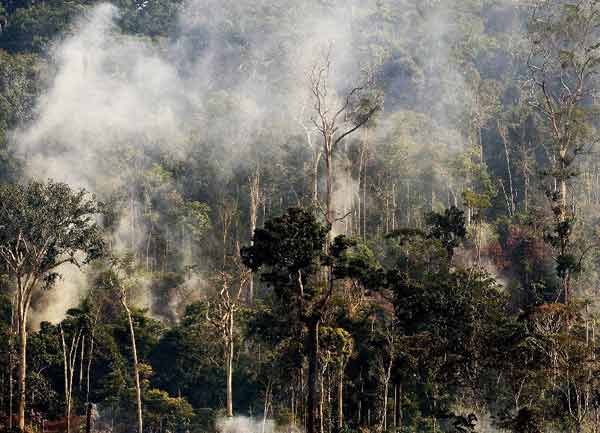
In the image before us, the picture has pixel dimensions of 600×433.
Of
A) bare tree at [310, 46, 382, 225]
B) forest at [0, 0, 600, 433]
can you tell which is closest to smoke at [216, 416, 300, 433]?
forest at [0, 0, 600, 433]

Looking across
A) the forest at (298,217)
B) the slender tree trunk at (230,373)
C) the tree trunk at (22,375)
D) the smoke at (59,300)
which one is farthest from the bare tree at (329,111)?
the smoke at (59,300)

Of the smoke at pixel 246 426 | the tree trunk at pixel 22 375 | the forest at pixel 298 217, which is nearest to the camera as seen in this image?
the forest at pixel 298 217

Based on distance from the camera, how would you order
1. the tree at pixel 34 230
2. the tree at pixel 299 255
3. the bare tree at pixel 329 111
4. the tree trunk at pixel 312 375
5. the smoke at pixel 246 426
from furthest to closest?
the bare tree at pixel 329 111, the tree at pixel 34 230, the smoke at pixel 246 426, the tree at pixel 299 255, the tree trunk at pixel 312 375

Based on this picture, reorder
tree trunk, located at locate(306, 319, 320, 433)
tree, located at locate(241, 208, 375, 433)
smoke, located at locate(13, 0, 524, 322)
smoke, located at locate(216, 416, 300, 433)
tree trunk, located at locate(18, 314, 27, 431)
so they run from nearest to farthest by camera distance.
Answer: tree trunk, located at locate(306, 319, 320, 433), tree, located at locate(241, 208, 375, 433), tree trunk, located at locate(18, 314, 27, 431), smoke, located at locate(216, 416, 300, 433), smoke, located at locate(13, 0, 524, 322)

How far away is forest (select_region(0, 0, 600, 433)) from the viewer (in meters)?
27.5

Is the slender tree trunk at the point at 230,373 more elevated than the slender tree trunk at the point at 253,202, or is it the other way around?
the slender tree trunk at the point at 253,202

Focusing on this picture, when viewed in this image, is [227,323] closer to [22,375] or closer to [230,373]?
[230,373]

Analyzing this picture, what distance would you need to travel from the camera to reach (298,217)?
24.8m

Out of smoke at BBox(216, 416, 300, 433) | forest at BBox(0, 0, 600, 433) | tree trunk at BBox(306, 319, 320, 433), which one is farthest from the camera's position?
smoke at BBox(216, 416, 300, 433)

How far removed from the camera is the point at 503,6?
69312 mm

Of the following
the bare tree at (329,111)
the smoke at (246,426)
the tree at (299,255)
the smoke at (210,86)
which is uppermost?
the smoke at (210,86)

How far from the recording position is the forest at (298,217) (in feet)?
90.1

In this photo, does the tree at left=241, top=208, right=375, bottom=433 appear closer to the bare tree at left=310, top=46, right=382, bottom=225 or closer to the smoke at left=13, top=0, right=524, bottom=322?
the bare tree at left=310, top=46, right=382, bottom=225

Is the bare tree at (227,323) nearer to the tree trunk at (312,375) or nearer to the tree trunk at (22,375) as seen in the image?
the tree trunk at (22,375)
